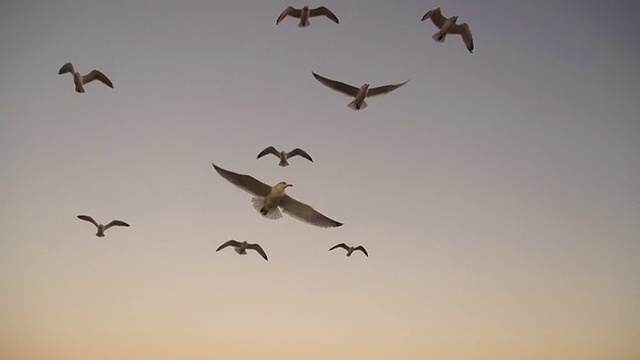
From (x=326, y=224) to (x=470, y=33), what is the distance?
1.91 meters

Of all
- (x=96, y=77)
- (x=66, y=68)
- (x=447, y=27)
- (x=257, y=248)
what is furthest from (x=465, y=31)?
(x=66, y=68)

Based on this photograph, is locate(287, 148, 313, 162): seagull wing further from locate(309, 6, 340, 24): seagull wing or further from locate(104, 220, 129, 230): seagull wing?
locate(104, 220, 129, 230): seagull wing

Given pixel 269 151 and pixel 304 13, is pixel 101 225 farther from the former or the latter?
pixel 304 13

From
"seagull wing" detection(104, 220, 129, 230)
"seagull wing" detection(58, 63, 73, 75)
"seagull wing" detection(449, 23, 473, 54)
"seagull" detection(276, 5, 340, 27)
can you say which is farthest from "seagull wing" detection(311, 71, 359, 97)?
"seagull wing" detection(104, 220, 129, 230)

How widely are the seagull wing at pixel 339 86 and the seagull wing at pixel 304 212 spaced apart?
1.08 m

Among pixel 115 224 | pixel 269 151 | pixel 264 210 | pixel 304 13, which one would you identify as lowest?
pixel 264 210

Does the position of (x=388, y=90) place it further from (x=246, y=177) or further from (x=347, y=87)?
(x=246, y=177)

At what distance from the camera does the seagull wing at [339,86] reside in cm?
523

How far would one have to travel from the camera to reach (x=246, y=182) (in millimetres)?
4441

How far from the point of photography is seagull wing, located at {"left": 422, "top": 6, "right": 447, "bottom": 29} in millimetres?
4996

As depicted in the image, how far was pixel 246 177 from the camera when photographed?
4.43 m

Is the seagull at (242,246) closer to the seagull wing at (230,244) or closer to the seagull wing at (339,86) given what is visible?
the seagull wing at (230,244)

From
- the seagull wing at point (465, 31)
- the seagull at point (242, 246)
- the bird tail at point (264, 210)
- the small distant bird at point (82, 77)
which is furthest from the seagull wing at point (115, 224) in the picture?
the seagull wing at point (465, 31)

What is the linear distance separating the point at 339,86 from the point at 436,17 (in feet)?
2.89
